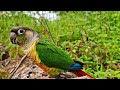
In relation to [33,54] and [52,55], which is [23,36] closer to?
[33,54]

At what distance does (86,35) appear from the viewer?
2.98m

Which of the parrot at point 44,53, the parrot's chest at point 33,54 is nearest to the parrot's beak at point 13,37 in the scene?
the parrot at point 44,53

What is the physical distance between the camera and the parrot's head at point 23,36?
9.57 ft

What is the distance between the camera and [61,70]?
9.71 feet

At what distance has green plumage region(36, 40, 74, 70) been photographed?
9.67 ft

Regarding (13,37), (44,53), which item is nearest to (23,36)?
(13,37)

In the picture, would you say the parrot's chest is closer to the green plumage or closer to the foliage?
the green plumage

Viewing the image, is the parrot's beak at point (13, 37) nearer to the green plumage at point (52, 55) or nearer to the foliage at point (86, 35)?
the foliage at point (86, 35)

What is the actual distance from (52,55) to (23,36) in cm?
29

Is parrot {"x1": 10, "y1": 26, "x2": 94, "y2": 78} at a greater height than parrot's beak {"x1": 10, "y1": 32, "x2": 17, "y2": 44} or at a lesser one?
lesser

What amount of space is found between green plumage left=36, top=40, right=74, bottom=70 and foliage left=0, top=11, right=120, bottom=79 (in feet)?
0.16

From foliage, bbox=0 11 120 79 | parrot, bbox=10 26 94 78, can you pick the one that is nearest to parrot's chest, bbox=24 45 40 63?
parrot, bbox=10 26 94 78
